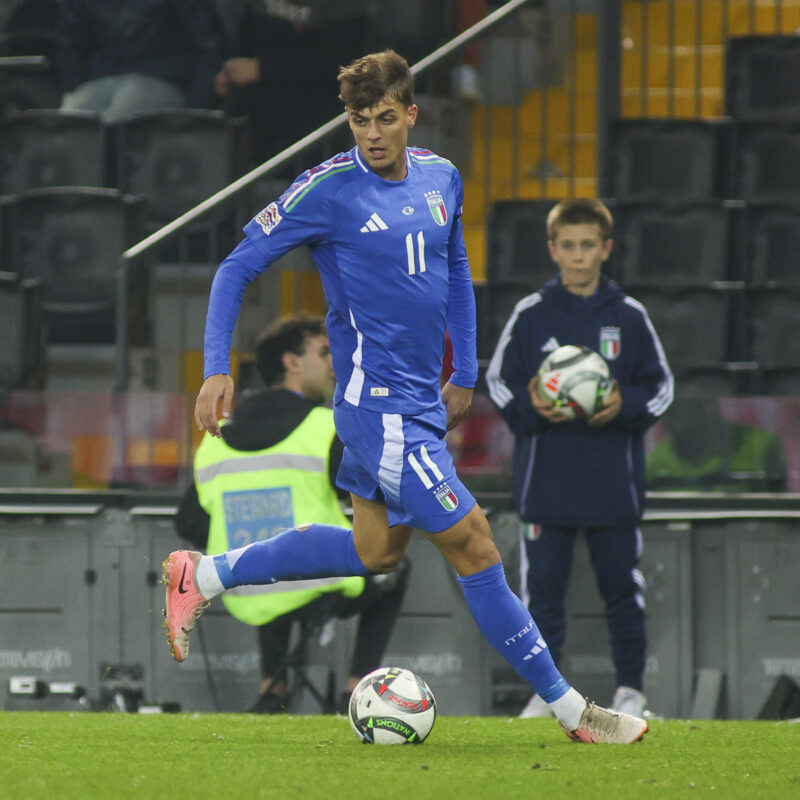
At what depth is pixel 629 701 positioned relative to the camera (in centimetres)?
616

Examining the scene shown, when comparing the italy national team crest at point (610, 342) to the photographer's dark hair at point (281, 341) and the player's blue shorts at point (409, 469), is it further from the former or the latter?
the player's blue shorts at point (409, 469)

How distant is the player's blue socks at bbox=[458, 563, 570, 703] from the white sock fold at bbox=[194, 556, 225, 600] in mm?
787

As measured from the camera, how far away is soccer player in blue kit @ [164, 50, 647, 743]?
175 inches

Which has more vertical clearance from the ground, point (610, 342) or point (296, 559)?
point (610, 342)

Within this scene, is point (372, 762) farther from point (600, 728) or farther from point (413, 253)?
point (413, 253)

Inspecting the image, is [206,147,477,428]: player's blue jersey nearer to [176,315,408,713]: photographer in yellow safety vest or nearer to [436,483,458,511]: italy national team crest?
[436,483,458,511]: italy national team crest

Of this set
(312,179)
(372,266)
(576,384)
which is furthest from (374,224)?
(576,384)

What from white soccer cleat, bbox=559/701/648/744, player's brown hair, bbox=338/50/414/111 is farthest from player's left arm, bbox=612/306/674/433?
player's brown hair, bbox=338/50/414/111

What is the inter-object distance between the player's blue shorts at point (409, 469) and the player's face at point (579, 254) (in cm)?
207

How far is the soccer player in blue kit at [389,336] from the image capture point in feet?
14.6

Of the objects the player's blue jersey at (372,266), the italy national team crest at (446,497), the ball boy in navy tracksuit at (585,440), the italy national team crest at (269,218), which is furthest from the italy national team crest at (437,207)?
the ball boy in navy tracksuit at (585,440)

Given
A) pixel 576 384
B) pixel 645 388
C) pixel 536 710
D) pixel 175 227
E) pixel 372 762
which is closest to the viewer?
pixel 372 762

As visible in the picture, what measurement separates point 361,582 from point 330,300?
6.41ft

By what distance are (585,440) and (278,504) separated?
4.15 feet
